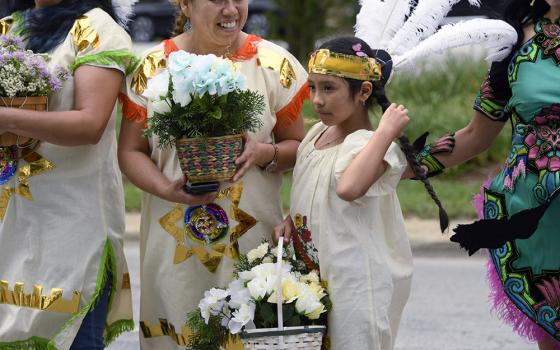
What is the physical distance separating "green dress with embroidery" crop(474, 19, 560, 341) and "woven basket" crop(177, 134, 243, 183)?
98 centimetres

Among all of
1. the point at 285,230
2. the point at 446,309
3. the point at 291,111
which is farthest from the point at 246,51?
the point at 446,309

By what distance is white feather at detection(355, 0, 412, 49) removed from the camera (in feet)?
13.3

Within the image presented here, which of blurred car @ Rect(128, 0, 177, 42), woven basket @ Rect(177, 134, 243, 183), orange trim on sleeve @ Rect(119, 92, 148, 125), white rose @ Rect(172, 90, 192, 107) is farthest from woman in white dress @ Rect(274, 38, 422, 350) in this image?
blurred car @ Rect(128, 0, 177, 42)

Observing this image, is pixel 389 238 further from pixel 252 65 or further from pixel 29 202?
pixel 29 202

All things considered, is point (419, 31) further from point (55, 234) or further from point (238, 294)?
point (55, 234)

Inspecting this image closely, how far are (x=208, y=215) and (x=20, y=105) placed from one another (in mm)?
771

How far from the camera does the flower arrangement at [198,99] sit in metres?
3.65

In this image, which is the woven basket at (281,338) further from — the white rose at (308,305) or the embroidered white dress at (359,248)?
the embroidered white dress at (359,248)

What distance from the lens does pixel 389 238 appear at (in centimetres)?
391

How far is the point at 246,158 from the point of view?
151 inches

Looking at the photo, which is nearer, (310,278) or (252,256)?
(310,278)

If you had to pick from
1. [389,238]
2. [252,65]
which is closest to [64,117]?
[252,65]

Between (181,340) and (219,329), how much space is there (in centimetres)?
32

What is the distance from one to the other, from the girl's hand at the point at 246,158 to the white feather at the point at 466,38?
577 mm
